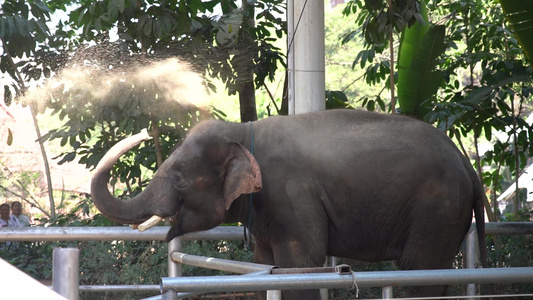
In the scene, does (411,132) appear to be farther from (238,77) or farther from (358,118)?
(238,77)

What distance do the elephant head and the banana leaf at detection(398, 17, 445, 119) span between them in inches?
129

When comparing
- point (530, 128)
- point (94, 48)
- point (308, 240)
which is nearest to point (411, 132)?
point (308, 240)

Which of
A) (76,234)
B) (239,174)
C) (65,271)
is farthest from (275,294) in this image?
(239,174)

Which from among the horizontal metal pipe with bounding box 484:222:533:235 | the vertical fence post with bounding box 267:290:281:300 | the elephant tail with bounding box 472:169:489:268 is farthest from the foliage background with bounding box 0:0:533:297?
the vertical fence post with bounding box 267:290:281:300

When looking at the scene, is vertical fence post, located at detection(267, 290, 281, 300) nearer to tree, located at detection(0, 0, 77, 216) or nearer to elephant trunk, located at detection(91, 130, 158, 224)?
elephant trunk, located at detection(91, 130, 158, 224)

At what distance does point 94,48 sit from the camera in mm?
7258

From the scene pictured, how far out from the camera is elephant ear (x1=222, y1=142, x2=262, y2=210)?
411 cm

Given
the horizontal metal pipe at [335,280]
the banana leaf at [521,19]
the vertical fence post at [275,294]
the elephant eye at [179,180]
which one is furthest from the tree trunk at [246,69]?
the horizontal metal pipe at [335,280]

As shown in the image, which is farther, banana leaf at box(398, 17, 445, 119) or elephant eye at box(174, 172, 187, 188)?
banana leaf at box(398, 17, 445, 119)

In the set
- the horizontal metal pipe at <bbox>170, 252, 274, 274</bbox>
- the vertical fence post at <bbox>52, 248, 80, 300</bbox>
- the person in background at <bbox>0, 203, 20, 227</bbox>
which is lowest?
the person in background at <bbox>0, 203, 20, 227</bbox>

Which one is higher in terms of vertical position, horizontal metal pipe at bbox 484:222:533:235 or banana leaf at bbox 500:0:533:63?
banana leaf at bbox 500:0:533:63

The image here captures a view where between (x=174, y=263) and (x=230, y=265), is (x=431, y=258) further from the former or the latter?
(x=230, y=265)

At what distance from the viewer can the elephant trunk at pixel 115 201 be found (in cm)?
423

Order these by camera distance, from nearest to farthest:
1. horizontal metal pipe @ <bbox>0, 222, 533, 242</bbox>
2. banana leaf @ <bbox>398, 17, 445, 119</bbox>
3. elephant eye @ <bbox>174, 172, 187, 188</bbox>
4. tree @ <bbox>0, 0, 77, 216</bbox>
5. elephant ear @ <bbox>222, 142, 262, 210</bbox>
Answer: horizontal metal pipe @ <bbox>0, 222, 533, 242</bbox> → elephant ear @ <bbox>222, 142, 262, 210</bbox> → elephant eye @ <bbox>174, 172, 187, 188</bbox> → tree @ <bbox>0, 0, 77, 216</bbox> → banana leaf @ <bbox>398, 17, 445, 119</bbox>
